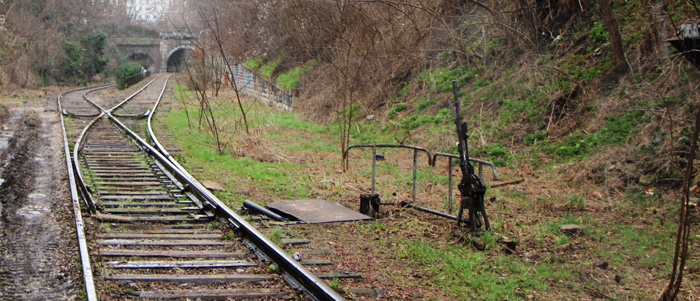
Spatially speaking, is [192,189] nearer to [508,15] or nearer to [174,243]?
[174,243]

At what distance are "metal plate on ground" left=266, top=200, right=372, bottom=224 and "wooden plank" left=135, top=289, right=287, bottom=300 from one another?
2690 mm

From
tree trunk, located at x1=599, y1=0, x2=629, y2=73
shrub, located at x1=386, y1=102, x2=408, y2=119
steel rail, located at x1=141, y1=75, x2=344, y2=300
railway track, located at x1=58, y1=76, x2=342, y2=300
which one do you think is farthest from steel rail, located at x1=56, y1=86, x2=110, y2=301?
shrub, located at x1=386, y1=102, x2=408, y2=119

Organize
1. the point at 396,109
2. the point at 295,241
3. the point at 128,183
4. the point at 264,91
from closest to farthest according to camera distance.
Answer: the point at 295,241, the point at 128,183, the point at 396,109, the point at 264,91

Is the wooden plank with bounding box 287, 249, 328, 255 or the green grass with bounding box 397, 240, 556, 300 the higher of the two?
the wooden plank with bounding box 287, 249, 328, 255

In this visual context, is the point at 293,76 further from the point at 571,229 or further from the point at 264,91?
the point at 571,229

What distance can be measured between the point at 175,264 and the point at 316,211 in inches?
115

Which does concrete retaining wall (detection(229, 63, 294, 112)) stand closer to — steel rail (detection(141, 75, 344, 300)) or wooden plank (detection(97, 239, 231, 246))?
steel rail (detection(141, 75, 344, 300))

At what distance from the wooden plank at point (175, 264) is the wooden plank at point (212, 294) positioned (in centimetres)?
70

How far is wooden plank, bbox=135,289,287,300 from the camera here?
4.82 meters

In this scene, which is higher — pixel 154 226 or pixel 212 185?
pixel 212 185

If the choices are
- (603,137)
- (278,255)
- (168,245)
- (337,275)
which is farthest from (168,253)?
(603,137)

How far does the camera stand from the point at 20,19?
128ft

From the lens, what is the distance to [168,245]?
20.8ft

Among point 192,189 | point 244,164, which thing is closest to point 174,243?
point 192,189
